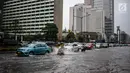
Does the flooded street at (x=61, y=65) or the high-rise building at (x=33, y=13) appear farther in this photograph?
the high-rise building at (x=33, y=13)

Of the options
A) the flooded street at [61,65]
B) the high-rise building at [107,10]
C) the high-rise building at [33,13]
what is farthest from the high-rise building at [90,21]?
the flooded street at [61,65]

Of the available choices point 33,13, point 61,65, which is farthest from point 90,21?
point 61,65

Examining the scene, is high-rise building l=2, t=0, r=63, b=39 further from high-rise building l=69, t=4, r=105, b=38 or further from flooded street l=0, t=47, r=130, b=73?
flooded street l=0, t=47, r=130, b=73

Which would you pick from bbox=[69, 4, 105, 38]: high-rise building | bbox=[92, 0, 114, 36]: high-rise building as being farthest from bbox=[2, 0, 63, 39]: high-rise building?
bbox=[92, 0, 114, 36]: high-rise building

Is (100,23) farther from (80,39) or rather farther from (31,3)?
(31,3)

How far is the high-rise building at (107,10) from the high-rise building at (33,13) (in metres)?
27.0

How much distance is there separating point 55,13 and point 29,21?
1010 inches

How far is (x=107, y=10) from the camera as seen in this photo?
503ft

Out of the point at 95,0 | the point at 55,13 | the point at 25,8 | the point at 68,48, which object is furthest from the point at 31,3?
the point at 68,48

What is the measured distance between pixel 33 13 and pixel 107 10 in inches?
2196

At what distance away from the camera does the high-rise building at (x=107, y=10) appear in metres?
148

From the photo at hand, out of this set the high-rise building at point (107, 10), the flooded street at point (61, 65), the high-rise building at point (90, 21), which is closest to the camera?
the flooded street at point (61, 65)

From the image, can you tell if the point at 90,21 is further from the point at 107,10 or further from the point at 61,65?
the point at 61,65

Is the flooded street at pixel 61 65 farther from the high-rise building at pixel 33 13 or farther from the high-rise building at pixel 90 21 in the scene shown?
the high-rise building at pixel 33 13
